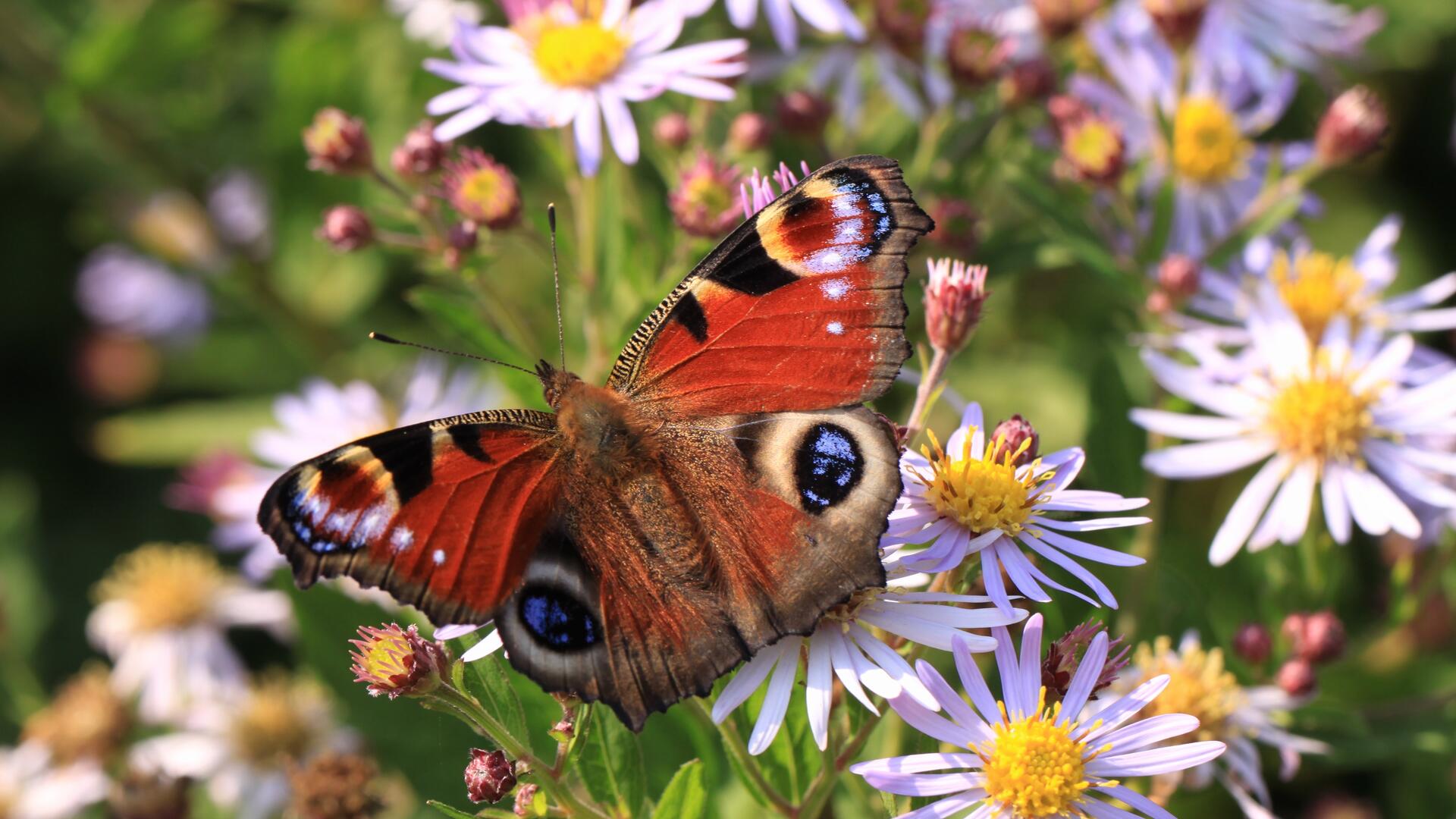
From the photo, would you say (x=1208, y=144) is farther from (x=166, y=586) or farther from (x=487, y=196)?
(x=166, y=586)

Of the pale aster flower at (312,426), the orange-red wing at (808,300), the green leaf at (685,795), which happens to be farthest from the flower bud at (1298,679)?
the pale aster flower at (312,426)

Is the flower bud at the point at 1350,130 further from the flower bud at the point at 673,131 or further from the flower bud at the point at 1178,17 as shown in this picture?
the flower bud at the point at 673,131

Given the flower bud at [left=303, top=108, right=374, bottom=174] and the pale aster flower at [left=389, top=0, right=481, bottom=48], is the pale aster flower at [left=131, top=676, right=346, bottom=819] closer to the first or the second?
the flower bud at [left=303, top=108, right=374, bottom=174]

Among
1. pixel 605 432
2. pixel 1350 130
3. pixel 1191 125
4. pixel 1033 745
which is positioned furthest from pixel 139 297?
pixel 1033 745

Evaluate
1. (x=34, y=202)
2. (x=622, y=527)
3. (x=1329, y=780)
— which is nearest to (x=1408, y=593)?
(x=1329, y=780)

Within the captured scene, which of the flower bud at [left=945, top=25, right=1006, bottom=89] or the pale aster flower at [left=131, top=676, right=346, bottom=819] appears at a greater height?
the flower bud at [left=945, top=25, right=1006, bottom=89]

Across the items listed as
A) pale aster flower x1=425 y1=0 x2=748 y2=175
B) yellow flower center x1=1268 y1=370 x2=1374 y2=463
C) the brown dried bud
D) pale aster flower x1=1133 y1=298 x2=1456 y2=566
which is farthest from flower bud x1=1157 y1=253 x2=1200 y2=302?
the brown dried bud
